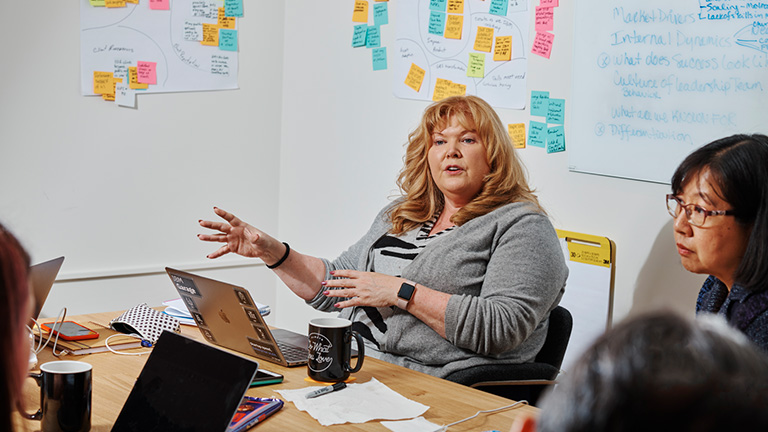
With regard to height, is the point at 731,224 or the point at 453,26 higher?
the point at 453,26

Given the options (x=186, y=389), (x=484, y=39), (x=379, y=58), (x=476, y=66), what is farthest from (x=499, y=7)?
(x=186, y=389)

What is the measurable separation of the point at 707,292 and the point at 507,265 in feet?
1.54

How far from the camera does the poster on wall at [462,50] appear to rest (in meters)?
2.72

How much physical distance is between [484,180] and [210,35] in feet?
5.89

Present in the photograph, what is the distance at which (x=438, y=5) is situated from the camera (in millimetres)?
2980

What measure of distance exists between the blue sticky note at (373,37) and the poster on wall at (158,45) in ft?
2.07

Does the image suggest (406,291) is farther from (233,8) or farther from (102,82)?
(233,8)

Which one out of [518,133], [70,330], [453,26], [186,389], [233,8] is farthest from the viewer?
[233,8]

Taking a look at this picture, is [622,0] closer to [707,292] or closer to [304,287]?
[707,292]

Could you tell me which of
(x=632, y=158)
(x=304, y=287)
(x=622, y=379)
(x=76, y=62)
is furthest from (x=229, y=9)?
(x=622, y=379)

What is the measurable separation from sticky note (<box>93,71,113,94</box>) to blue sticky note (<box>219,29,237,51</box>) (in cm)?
55

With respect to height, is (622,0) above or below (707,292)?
above

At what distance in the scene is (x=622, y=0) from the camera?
2.37m

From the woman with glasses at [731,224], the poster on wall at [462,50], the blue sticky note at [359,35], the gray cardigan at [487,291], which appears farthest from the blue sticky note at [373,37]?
the woman with glasses at [731,224]
